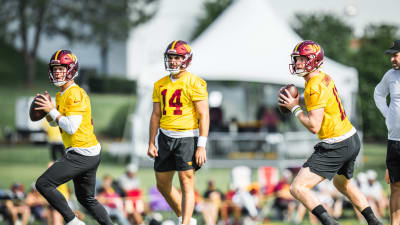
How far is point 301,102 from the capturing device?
7.13 m

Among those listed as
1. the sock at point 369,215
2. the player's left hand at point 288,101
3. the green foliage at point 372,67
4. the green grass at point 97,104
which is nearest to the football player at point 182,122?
the player's left hand at point 288,101

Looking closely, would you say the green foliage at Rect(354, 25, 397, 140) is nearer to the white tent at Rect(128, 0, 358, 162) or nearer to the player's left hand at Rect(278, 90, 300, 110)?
the white tent at Rect(128, 0, 358, 162)

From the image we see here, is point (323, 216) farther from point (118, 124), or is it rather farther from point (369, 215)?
point (118, 124)

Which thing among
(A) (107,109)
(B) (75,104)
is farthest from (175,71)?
(A) (107,109)

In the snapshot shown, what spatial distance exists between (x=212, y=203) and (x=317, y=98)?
6363mm

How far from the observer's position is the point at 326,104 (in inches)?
269

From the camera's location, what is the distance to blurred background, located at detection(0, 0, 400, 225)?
13500 millimetres

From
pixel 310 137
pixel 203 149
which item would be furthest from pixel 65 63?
pixel 310 137

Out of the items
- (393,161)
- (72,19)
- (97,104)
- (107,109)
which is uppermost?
(72,19)

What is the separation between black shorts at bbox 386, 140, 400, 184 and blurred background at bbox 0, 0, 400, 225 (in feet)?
12.1

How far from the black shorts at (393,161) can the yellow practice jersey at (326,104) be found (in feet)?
1.99

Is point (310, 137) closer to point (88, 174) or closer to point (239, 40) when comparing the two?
point (239, 40)

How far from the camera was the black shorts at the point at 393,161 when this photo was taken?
7.28 metres

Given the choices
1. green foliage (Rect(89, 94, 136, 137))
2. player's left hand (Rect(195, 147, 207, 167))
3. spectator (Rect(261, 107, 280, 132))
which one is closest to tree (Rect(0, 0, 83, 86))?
green foliage (Rect(89, 94, 136, 137))
